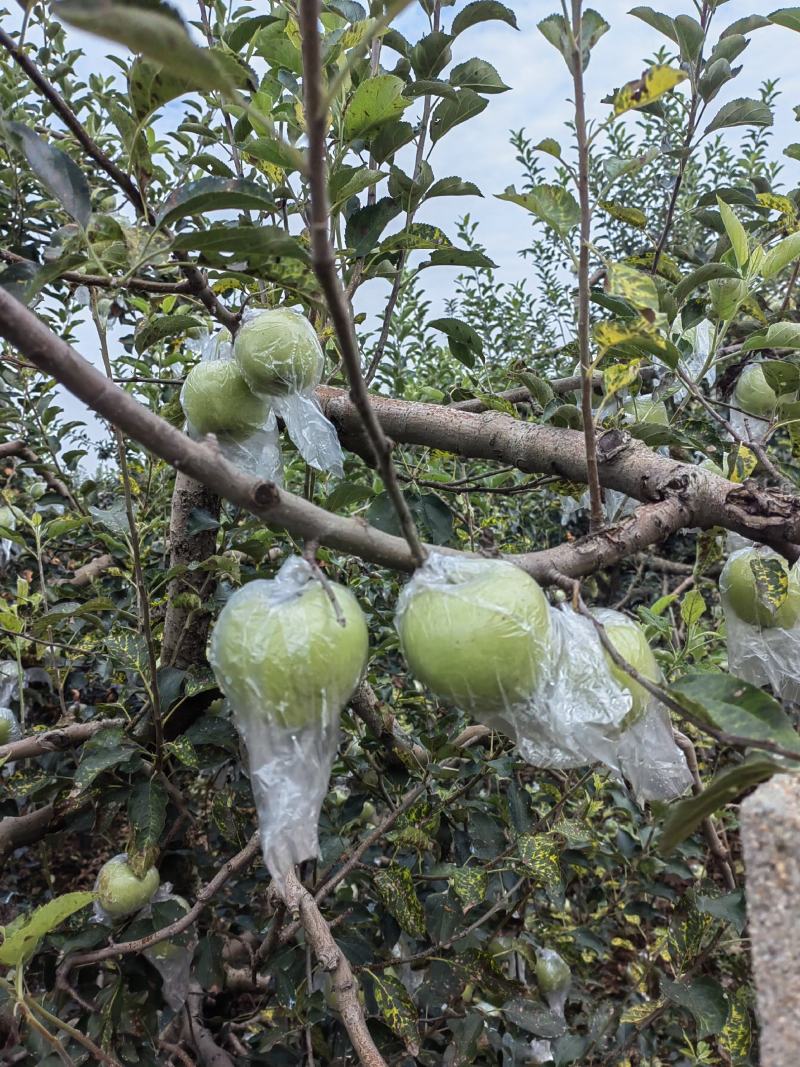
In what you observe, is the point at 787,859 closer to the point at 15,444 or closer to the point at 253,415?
the point at 253,415

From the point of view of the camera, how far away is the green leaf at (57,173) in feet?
2.63

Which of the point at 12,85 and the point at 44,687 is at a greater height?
the point at 12,85

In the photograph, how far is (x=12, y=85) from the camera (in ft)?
7.59

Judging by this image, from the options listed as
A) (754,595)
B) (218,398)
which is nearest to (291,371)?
(218,398)

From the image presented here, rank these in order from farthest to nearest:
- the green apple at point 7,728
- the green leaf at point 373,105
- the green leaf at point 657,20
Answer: the green apple at point 7,728 < the green leaf at point 657,20 < the green leaf at point 373,105

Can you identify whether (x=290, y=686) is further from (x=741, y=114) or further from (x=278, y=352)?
(x=741, y=114)

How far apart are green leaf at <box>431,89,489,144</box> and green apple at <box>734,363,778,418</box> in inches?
27.8

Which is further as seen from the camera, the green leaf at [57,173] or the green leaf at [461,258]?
the green leaf at [461,258]

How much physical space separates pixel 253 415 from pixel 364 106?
0.46m

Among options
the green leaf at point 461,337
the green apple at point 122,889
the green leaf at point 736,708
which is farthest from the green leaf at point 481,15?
the green apple at point 122,889

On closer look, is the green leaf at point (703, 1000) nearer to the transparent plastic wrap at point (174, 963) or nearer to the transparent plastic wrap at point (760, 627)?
the transparent plastic wrap at point (760, 627)

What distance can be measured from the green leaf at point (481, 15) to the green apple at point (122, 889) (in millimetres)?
1559

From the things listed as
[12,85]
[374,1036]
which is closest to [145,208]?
[374,1036]

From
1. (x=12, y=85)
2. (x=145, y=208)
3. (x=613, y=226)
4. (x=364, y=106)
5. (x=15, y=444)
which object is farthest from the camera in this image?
(x=613, y=226)
